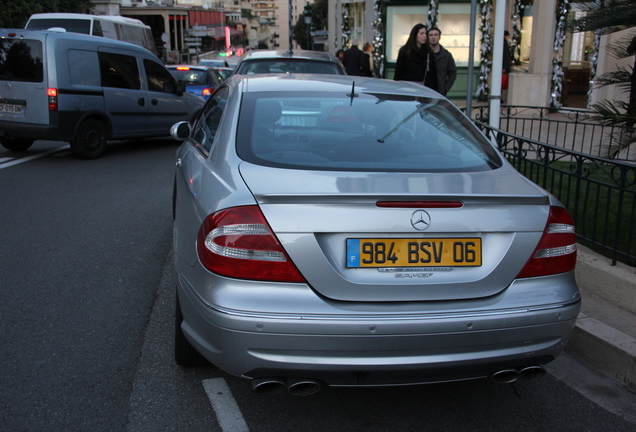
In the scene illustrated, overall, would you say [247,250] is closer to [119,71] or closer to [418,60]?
[418,60]

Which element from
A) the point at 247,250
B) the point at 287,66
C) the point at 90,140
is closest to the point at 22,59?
the point at 90,140

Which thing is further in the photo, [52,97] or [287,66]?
[52,97]

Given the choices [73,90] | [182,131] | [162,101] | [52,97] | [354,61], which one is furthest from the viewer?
[354,61]

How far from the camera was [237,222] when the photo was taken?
2725 millimetres

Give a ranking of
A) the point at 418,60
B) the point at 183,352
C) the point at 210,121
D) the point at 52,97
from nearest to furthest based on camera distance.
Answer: the point at 183,352, the point at 210,121, the point at 52,97, the point at 418,60

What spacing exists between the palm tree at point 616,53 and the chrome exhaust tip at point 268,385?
291 centimetres

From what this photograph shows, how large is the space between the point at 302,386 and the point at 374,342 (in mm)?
363

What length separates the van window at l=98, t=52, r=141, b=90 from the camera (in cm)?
1100

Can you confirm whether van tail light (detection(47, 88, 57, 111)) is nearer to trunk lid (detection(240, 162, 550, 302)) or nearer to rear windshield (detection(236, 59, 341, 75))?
rear windshield (detection(236, 59, 341, 75))

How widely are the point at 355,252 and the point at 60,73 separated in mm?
8843

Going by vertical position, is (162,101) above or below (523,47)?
→ below

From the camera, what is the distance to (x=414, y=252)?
274 centimetres

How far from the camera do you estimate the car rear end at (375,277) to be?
2.66m

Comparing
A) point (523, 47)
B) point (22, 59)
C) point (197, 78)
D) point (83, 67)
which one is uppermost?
point (523, 47)
